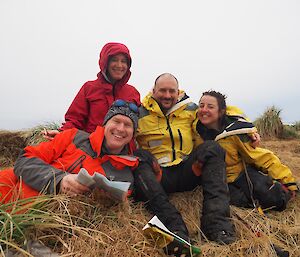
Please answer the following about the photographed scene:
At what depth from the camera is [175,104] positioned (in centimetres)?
367

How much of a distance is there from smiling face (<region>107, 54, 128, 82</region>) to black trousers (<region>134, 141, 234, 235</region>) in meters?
1.39

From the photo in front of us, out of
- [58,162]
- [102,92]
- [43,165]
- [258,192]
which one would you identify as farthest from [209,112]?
[43,165]

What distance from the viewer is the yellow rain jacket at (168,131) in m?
3.47

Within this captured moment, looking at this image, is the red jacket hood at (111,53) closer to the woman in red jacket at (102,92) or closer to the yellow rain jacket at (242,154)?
the woman in red jacket at (102,92)

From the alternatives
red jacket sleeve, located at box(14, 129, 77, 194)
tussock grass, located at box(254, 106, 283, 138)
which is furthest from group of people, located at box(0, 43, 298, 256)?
tussock grass, located at box(254, 106, 283, 138)

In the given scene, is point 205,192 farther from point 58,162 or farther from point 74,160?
point 58,162

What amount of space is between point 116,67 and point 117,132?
132 cm

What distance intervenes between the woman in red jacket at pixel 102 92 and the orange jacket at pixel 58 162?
0.98 metres

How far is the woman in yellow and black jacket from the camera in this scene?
3.37 metres

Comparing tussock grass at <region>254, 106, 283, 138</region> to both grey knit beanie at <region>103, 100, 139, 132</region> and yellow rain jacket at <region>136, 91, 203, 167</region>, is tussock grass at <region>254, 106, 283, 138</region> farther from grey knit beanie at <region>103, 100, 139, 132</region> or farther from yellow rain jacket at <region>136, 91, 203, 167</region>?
grey knit beanie at <region>103, 100, 139, 132</region>

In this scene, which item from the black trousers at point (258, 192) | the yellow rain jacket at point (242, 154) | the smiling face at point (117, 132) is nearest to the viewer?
the smiling face at point (117, 132)

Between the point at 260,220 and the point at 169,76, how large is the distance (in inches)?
71.0

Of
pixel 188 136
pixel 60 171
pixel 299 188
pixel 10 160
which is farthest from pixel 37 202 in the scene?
pixel 10 160

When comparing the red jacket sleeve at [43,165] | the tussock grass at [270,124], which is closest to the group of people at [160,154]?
the red jacket sleeve at [43,165]
